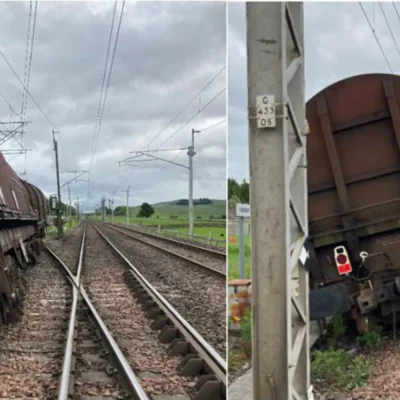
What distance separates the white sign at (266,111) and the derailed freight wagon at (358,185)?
296 centimetres

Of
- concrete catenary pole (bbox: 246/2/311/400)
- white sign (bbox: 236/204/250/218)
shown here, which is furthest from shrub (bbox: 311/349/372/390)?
concrete catenary pole (bbox: 246/2/311/400)

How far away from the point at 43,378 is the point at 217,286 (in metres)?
4.94

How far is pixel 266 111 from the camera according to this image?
277 centimetres

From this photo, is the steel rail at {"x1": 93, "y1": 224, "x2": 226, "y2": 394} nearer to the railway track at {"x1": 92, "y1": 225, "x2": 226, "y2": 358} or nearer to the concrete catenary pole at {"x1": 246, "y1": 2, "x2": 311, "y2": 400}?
the railway track at {"x1": 92, "y1": 225, "x2": 226, "y2": 358}

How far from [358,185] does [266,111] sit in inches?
126

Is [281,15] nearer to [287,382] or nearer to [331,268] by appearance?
[287,382]

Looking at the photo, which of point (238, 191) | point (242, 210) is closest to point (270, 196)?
point (238, 191)

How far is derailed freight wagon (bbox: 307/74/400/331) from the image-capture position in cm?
553

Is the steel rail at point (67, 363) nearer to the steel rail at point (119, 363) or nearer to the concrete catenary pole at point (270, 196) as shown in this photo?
the steel rail at point (119, 363)

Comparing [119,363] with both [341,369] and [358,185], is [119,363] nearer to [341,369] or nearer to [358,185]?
[341,369]

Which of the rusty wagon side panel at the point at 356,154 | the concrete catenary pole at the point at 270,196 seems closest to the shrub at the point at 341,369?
the rusty wagon side panel at the point at 356,154

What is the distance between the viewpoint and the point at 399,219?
5551mm

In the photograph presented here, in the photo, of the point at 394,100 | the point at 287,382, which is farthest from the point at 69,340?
the point at 394,100

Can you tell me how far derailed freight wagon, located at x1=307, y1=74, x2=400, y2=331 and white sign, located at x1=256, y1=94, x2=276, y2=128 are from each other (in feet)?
9.72
